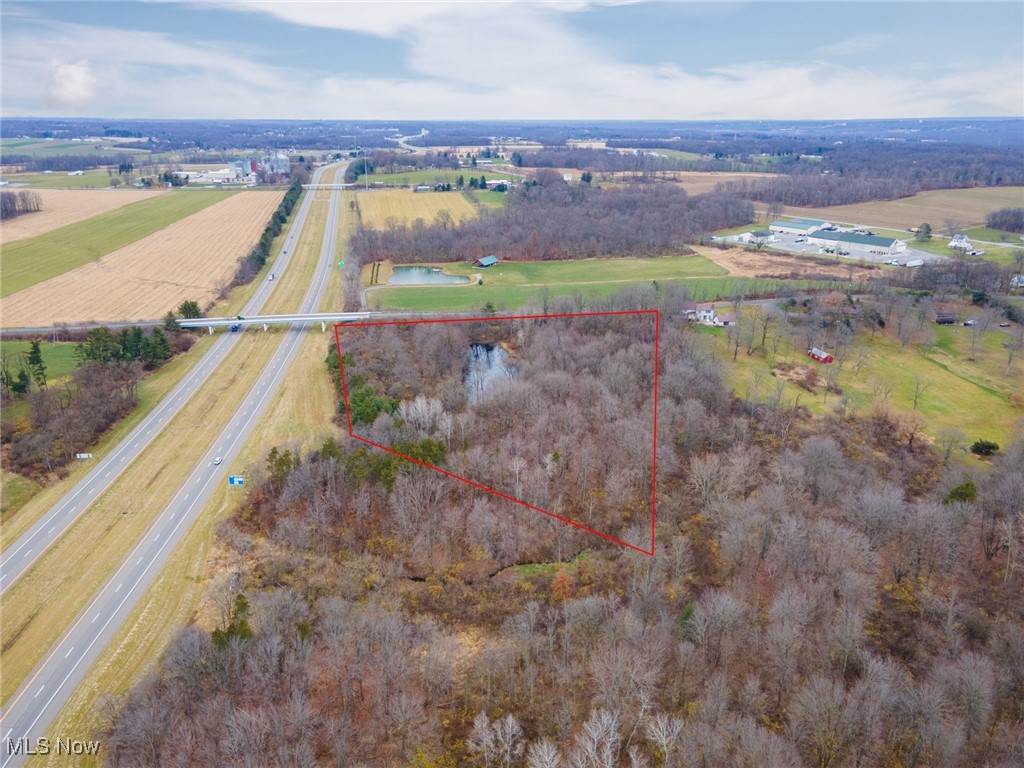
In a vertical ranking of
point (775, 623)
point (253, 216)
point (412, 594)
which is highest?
point (253, 216)

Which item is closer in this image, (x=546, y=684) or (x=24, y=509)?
(x=546, y=684)

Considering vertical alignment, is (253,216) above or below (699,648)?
above

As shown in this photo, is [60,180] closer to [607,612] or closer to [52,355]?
[52,355]

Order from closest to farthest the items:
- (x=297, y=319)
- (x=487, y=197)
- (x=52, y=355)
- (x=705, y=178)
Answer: (x=52, y=355) < (x=297, y=319) < (x=487, y=197) < (x=705, y=178)

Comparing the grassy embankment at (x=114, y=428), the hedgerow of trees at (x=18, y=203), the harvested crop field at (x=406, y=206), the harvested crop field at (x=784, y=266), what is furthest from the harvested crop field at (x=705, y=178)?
the hedgerow of trees at (x=18, y=203)

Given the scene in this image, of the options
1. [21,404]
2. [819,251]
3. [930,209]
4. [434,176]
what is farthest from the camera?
[434,176]

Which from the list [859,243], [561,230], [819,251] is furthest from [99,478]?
[859,243]

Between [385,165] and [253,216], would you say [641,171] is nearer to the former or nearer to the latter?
[385,165]

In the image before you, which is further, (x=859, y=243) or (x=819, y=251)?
(x=859, y=243)

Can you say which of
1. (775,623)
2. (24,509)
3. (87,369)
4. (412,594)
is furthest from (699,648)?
(87,369)
